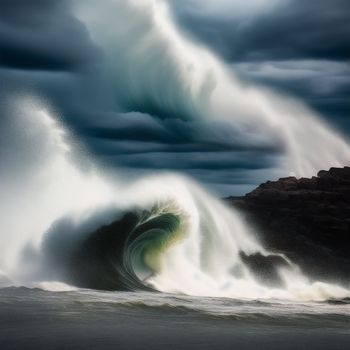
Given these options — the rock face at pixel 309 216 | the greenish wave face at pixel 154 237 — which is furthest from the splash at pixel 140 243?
the rock face at pixel 309 216

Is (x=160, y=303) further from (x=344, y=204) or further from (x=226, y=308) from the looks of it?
(x=344, y=204)

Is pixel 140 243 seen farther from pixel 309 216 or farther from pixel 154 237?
pixel 309 216

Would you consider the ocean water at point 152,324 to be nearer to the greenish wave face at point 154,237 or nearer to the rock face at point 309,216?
the greenish wave face at point 154,237

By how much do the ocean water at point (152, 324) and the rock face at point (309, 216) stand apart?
53.7 m

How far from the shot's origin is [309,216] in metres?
82.1

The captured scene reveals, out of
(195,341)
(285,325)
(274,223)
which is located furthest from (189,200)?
(274,223)

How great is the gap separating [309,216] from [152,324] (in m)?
71.8

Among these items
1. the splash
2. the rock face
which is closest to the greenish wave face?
the splash

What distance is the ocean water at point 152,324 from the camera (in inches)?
405

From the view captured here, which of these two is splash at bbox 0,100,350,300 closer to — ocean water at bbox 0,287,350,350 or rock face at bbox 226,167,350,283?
ocean water at bbox 0,287,350,350

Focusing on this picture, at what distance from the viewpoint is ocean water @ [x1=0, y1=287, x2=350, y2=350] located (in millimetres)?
10281

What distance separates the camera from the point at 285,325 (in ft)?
44.3

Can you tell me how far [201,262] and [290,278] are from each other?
626 centimetres

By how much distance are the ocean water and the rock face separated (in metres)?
53.7
